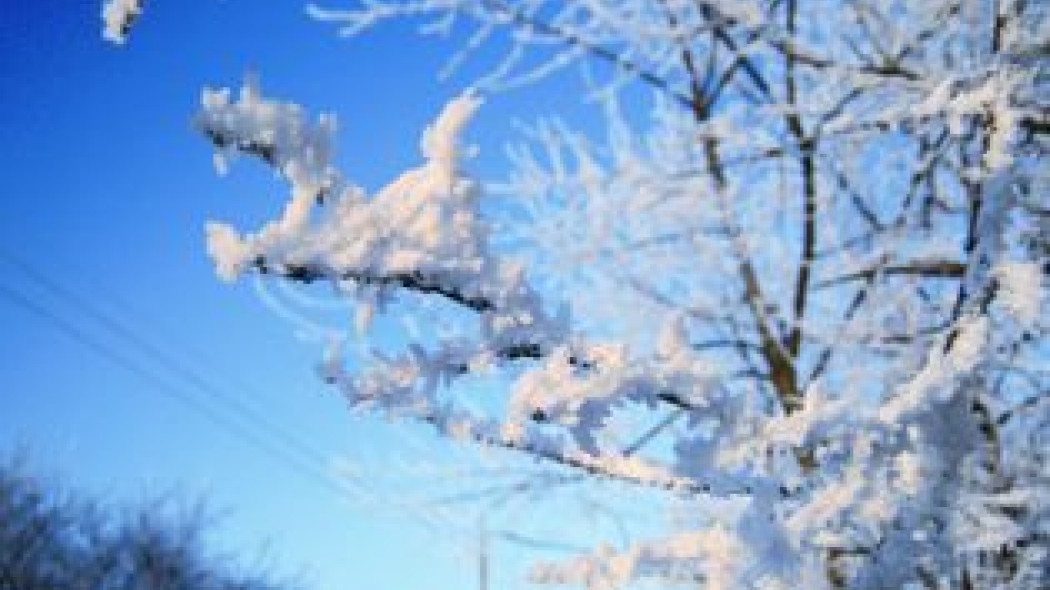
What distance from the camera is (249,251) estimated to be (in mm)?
1224

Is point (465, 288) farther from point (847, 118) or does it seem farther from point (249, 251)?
point (847, 118)

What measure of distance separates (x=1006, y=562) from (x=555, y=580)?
5.32ft

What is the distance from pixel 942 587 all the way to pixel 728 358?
1358mm

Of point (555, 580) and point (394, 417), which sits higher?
point (555, 580)

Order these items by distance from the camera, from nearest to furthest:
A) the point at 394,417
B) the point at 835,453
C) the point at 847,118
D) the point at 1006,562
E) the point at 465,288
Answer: the point at 465,288 < the point at 394,417 < the point at 835,453 < the point at 847,118 < the point at 1006,562

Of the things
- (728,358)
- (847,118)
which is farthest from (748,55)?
(728,358)

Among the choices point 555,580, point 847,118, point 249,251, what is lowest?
point 249,251

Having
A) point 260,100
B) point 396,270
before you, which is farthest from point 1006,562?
point 260,100

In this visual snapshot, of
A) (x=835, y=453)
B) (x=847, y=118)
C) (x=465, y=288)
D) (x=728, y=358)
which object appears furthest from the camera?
(x=728, y=358)

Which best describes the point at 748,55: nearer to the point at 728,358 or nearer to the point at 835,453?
the point at 728,358

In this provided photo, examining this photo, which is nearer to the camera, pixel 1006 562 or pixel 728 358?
pixel 1006 562

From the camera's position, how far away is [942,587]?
11.2ft

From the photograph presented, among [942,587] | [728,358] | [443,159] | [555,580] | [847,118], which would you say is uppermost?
[728,358]

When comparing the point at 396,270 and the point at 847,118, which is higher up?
the point at 847,118
